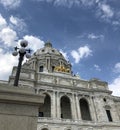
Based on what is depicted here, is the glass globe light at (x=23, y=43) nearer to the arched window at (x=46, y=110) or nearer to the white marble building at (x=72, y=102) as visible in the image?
the white marble building at (x=72, y=102)

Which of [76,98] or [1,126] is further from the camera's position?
[76,98]

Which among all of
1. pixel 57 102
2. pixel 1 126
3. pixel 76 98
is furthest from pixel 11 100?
pixel 76 98

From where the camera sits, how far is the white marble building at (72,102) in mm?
27219

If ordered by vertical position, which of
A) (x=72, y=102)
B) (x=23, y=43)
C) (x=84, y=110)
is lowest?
(x=23, y=43)

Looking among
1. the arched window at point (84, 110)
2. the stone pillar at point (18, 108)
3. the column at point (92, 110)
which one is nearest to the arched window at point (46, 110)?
the arched window at point (84, 110)

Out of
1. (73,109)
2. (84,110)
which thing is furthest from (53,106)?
(84,110)

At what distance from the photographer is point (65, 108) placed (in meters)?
31.7

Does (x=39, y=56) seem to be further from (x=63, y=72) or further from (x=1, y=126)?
(x=1, y=126)

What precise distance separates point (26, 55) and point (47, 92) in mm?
21288

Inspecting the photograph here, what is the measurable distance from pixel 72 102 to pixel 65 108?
230cm

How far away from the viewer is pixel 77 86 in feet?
108

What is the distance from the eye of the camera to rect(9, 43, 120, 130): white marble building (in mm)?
27219

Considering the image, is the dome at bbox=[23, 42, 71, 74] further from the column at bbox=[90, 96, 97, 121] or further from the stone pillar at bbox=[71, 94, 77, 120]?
the stone pillar at bbox=[71, 94, 77, 120]

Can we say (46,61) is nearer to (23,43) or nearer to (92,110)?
(92,110)
